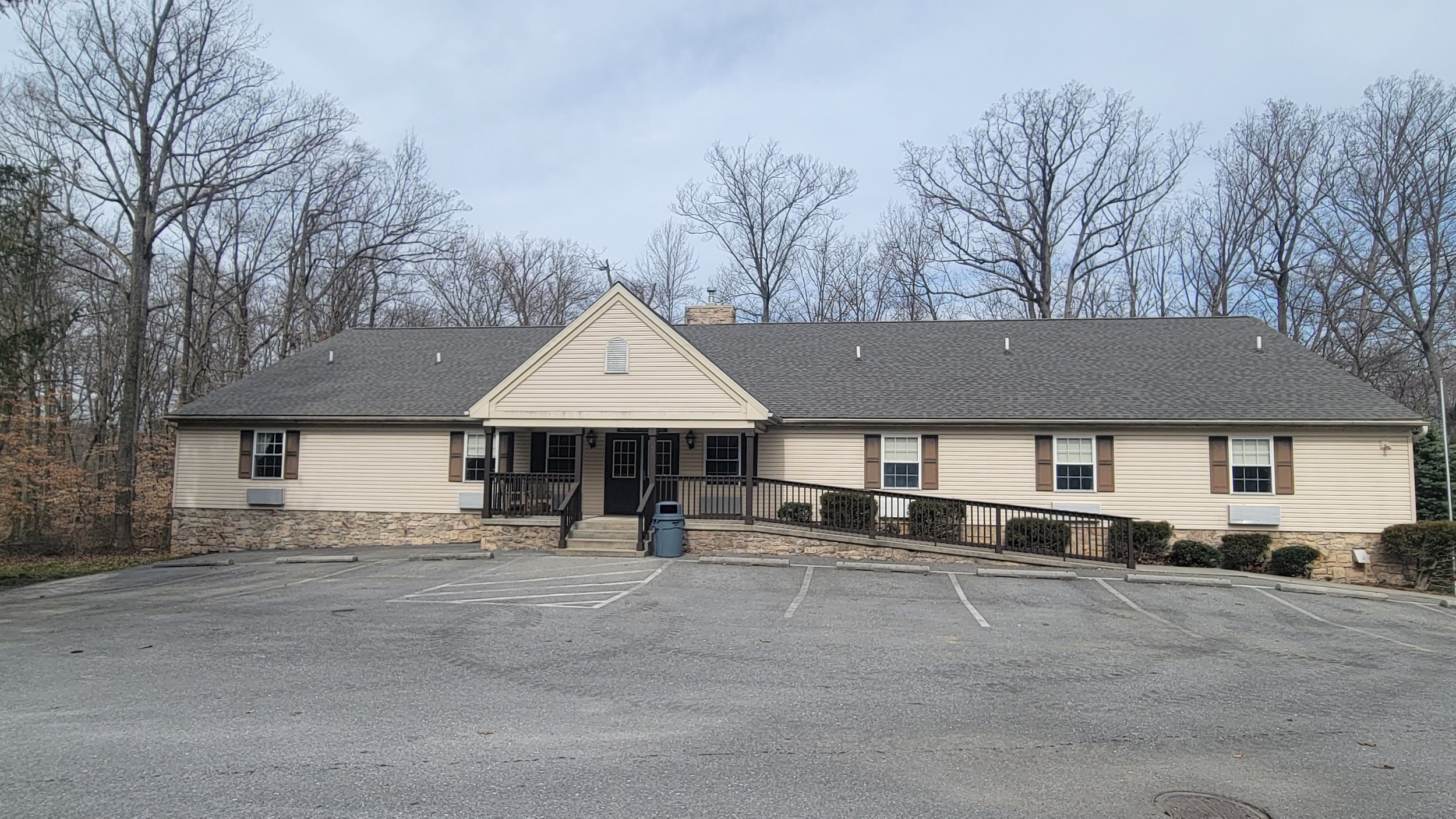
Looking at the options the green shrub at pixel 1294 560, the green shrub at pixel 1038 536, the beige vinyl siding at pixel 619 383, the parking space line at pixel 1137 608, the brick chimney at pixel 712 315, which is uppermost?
the brick chimney at pixel 712 315

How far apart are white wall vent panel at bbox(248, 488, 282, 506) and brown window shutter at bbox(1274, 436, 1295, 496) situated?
23.4 meters

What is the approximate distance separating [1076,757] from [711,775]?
8.62 feet

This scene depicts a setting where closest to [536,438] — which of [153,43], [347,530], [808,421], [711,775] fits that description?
[347,530]

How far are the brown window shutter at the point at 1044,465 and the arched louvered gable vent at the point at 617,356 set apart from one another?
960 cm

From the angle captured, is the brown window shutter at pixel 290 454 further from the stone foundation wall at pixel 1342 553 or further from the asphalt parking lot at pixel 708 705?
the stone foundation wall at pixel 1342 553

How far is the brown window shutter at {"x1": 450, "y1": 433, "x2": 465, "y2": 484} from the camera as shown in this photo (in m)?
21.9

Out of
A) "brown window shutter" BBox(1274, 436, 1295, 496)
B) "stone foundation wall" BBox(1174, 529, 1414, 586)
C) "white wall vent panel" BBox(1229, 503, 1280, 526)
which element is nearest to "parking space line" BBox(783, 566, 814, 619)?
"stone foundation wall" BBox(1174, 529, 1414, 586)

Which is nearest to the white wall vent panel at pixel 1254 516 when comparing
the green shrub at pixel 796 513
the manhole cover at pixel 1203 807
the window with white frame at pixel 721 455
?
the green shrub at pixel 796 513

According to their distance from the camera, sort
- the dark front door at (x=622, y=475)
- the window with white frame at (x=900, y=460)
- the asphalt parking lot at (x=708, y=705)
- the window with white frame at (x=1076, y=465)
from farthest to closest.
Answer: the dark front door at (x=622, y=475)
the window with white frame at (x=900, y=460)
the window with white frame at (x=1076, y=465)
the asphalt parking lot at (x=708, y=705)

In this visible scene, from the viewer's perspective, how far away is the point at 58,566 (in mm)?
19641

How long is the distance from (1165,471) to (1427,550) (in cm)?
516

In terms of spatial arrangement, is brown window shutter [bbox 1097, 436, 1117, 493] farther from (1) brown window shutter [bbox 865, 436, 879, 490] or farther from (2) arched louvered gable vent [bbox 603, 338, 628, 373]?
(2) arched louvered gable vent [bbox 603, 338, 628, 373]

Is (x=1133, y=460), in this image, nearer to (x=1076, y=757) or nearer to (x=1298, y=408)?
(x=1298, y=408)

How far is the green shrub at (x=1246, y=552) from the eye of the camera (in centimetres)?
1888
